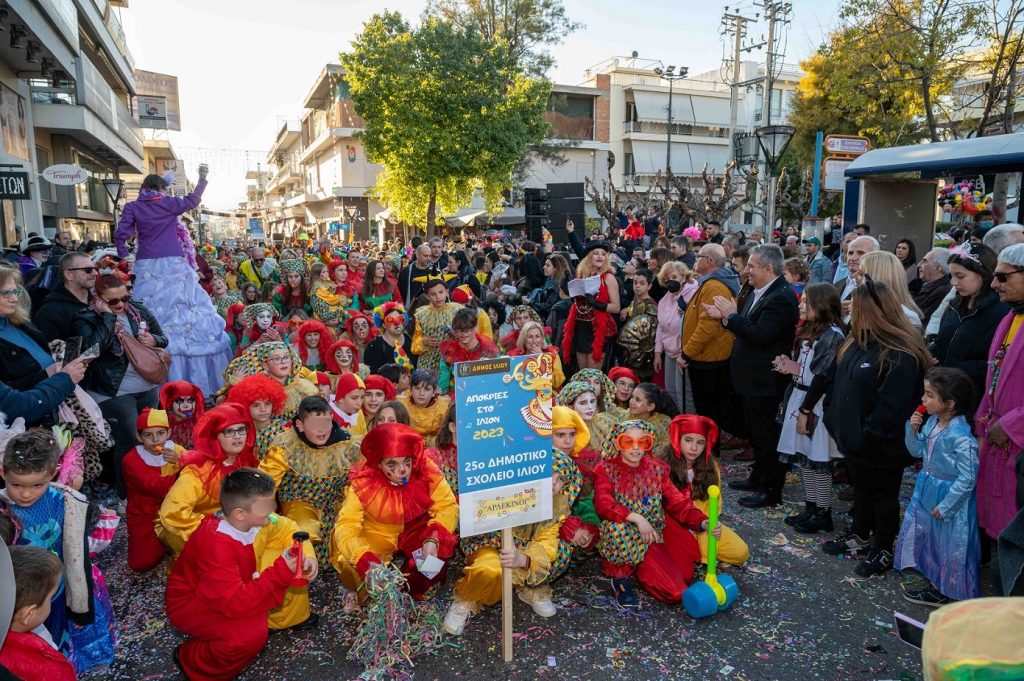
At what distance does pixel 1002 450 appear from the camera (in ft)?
12.1

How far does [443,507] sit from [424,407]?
4.90 ft

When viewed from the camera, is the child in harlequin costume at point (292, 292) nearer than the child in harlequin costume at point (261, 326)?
No

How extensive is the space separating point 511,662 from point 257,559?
143 centimetres

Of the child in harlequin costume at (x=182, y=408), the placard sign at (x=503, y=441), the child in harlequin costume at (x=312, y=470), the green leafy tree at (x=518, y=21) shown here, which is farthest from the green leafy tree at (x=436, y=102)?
the placard sign at (x=503, y=441)

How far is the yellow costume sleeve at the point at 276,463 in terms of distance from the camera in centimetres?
410

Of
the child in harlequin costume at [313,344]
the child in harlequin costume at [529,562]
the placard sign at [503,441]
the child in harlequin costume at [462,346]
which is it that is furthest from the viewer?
the child in harlequin costume at [313,344]

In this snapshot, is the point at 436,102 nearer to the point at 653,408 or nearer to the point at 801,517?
the point at 653,408

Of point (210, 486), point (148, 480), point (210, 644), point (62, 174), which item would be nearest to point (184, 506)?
point (210, 486)

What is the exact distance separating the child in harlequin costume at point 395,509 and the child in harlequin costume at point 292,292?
16.7 ft

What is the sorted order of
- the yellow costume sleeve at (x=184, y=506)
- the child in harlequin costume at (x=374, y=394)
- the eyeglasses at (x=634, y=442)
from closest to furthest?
the yellow costume sleeve at (x=184, y=506)
the eyeglasses at (x=634, y=442)
the child in harlequin costume at (x=374, y=394)

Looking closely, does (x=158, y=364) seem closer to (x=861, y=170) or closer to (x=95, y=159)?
(x=861, y=170)

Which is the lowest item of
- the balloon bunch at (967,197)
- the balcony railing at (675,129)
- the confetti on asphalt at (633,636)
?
the confetti on asphalt at (633,636)

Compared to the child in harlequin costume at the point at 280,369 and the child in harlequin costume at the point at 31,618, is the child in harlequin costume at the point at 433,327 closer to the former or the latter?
the child in harlequin costume at the point at 280,369

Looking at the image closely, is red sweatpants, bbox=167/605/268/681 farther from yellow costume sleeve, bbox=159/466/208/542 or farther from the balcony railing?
the balcony railing
